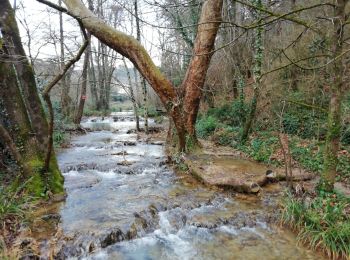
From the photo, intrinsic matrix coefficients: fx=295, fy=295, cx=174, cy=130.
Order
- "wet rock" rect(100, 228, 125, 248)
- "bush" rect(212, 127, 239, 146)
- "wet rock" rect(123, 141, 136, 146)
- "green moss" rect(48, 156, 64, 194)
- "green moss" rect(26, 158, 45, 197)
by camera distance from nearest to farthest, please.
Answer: "wet rock" rect(100, 228, 125, 248)
"green moss" rect(26, 158, 45, 197)
"green moss" rect(48, 156, 64, 194)
"bush" rect(212, 127, 239, 146)
"wet rock" rect(123, 141, 136, 146)

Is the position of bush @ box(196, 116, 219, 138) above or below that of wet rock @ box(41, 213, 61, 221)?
above

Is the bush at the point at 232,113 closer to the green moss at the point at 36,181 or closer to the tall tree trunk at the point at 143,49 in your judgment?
the tall tree trunk at the point at 143,49

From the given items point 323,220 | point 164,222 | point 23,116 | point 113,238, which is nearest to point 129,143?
point 23,116

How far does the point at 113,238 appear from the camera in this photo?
193 inches

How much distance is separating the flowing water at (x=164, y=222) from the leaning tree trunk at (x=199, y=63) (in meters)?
2.78

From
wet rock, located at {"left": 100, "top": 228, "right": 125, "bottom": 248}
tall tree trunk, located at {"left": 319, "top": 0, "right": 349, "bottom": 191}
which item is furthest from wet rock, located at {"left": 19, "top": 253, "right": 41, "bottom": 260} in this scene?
tall tree trunk, located at {"left": 319, "top": 0, "right": 349, "bottom": 191}

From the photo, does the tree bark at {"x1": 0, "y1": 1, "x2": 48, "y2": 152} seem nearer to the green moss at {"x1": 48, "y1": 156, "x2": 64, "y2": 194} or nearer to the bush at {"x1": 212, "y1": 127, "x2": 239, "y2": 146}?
the green moss at {"x1": 48, "y1": 156, "x2": 64, "y2": 194}

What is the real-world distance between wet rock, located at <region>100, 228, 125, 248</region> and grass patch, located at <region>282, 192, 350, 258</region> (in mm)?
2900

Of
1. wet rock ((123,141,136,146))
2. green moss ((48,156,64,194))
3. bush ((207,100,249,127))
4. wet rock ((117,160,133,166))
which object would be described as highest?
bush ((207,100,249,127))

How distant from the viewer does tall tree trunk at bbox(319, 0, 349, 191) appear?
4.84 m

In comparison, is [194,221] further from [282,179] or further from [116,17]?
[116,17]

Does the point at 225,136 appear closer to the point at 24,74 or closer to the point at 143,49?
the point at 143,49

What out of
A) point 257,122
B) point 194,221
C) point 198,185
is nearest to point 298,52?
point 257,122

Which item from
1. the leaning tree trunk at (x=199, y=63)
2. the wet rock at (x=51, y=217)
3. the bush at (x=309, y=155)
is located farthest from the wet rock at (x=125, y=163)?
the bush at (x=309, y=155)
